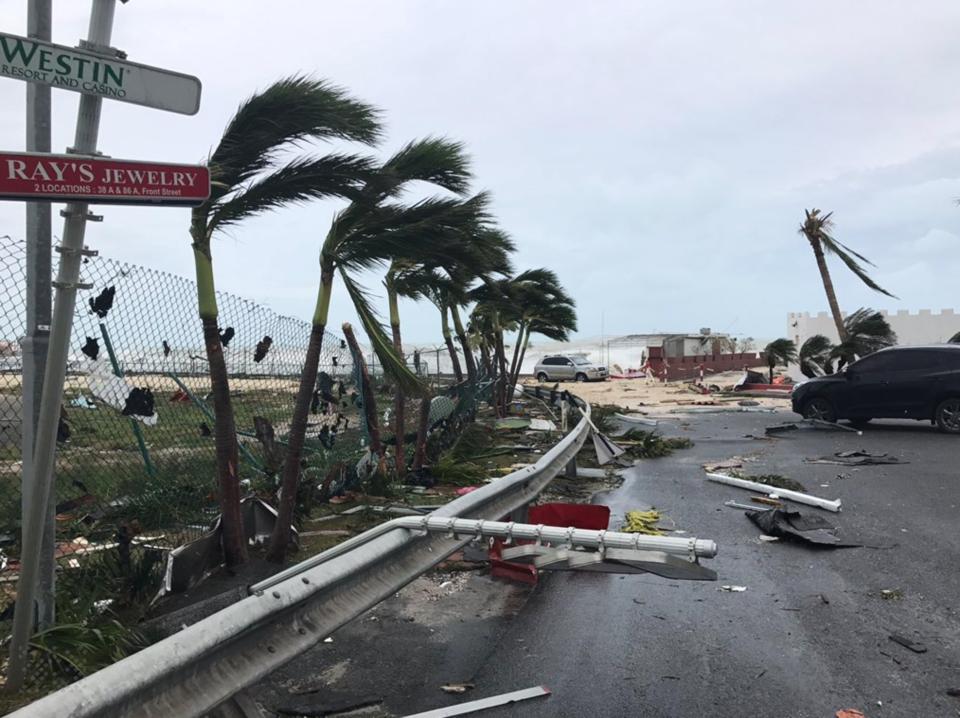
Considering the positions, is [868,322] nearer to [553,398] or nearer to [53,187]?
[553,398]

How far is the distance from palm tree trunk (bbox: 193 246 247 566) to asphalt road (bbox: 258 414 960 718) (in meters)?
1.38

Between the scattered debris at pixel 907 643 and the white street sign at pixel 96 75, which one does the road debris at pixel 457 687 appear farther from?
the white street sign at pixel 96 75

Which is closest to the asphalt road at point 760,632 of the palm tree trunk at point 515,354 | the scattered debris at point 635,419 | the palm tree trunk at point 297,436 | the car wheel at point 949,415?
the palm tree trunk at point 297,436

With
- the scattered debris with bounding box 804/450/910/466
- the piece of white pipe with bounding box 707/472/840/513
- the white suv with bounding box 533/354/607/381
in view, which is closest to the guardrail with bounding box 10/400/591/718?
the piece of white pipe with bounding box 707/472/840/513

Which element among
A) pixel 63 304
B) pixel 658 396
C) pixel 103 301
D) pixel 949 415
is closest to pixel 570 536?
pixel 63 304

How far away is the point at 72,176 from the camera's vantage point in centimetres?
344

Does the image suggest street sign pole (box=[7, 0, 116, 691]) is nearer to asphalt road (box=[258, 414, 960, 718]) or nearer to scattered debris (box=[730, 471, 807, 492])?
asphalt road (box=[258, 414, 960, 718])

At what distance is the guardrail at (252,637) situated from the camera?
2.14 m

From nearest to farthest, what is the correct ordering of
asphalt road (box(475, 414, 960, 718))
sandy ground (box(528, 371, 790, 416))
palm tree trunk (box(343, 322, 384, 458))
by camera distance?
asphalt road (box(475, 414, 960, 718)), palm tree trunk (box(343, 322, 384, 458)), sandy ground (box(528, 371, 790, 416))

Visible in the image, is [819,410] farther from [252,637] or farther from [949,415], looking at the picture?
[252,637]

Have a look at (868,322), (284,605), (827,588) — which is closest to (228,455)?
(284,605)

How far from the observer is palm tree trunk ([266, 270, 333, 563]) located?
251 inches

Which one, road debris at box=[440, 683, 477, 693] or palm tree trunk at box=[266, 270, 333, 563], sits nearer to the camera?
road debris at box=[440, 683, 477, 693]

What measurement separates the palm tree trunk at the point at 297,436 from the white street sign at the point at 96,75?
323cm
